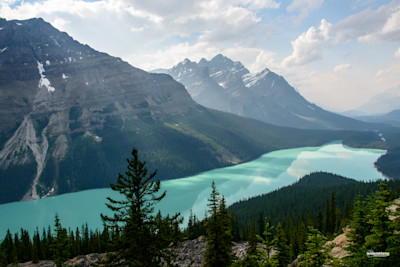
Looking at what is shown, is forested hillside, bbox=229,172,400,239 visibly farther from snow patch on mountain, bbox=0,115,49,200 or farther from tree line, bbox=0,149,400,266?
snow patch on mountain, bbox=0,115,49,200

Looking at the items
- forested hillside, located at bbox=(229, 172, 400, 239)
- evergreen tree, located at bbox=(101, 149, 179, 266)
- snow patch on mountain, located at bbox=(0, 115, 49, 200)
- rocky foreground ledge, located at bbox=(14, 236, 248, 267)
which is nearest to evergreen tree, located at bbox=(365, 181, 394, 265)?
evergreen tree, located at bbox=(101, 149, 179, 266)

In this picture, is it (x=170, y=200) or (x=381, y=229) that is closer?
(x=381, y=229)

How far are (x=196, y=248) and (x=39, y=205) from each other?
11980 centimetres

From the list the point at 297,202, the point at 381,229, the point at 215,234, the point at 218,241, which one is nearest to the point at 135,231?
the point at 215,234

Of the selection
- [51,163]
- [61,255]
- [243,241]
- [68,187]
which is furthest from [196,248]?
[51,163]

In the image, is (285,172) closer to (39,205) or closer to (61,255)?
(39,205)

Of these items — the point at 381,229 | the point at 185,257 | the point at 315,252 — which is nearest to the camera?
the point at 315,252

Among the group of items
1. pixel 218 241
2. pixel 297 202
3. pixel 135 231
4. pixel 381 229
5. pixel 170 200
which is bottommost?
pixel 170 200

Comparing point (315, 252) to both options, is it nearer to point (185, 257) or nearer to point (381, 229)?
point (381, 229)

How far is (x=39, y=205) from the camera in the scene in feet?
463

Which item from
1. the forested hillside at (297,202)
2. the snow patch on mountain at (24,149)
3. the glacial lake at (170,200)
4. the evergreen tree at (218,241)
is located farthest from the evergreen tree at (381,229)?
the snow patch on mountain at (24,149)

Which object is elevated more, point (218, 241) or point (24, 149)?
point (24, 149)

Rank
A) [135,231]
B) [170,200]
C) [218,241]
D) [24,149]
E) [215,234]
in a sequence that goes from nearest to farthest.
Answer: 1. [135,231]
2. [215,234]
3. [218,241]
4. [170,200]
5. [24,149]

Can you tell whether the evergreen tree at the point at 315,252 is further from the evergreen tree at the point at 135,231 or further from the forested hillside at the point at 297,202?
the forested hillside at the point at 297,202
